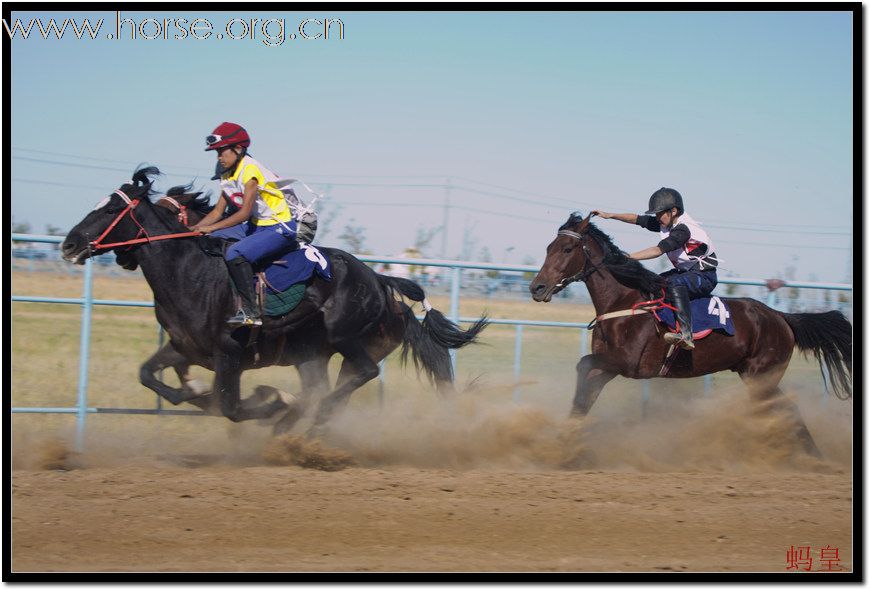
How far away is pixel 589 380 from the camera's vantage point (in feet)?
26.1

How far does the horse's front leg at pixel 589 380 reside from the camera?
7922 mm

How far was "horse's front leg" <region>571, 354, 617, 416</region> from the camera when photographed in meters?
7.92

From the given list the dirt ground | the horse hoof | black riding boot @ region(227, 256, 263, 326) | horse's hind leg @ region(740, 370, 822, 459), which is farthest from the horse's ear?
the horse hoof

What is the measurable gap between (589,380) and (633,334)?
594 mm

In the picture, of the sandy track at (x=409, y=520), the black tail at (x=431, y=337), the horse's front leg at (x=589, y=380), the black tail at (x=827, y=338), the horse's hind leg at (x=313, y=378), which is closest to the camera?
the sandy track at (x=409, y=520)

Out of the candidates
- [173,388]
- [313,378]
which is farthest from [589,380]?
[173,388]

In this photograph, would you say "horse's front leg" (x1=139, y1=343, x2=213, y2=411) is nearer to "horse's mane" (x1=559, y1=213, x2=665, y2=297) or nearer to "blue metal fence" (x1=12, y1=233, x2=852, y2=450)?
"blue metal fence" (x1=12, y1=233, x2=852, y2=450)

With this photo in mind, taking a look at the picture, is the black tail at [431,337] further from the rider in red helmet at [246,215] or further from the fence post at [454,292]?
the rider in red helmet at [246,215]

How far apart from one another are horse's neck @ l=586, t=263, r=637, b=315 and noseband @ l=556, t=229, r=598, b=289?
8 centimetres

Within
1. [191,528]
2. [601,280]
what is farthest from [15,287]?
[601,280]

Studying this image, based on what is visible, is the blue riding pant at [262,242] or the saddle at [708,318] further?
the saddle at [708,318]

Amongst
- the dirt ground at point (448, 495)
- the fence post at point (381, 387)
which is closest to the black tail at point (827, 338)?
the dirt ground at point (448, 495)

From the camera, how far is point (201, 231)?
7160 mm

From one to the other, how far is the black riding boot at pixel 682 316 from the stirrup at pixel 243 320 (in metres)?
3.54
